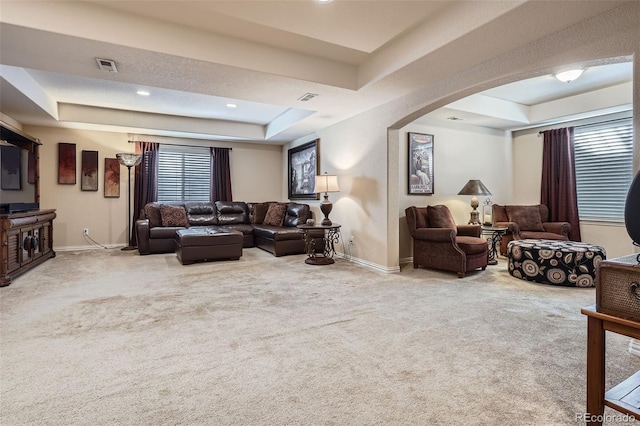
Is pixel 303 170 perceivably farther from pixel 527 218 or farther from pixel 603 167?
pixel 603 167

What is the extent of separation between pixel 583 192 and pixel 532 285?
278cm

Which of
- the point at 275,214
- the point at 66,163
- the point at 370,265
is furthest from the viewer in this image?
the point at 275,214

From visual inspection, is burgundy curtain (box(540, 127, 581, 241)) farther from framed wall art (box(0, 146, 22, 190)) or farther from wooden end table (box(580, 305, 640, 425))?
framed wall art (box(0, 146, 22, 190))

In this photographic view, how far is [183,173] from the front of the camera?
23.6 ft

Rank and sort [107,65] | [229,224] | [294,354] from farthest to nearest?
[229,224]
[107,65]
[294,354]

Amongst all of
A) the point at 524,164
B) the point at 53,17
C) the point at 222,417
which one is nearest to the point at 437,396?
the point at 222,417

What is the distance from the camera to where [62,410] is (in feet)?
4.94

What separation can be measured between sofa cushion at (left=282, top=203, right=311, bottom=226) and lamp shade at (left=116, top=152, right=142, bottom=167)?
10.3 ft

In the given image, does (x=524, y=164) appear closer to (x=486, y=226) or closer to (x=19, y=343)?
Answer: (x=486, y=226)

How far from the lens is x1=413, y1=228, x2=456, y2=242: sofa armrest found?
4.18 meters

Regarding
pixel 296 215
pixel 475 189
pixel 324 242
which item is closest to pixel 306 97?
pixel 324 242

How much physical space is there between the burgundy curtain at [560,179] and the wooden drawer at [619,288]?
17.0 ft

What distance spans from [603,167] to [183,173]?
800 cm

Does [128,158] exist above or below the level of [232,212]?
above
